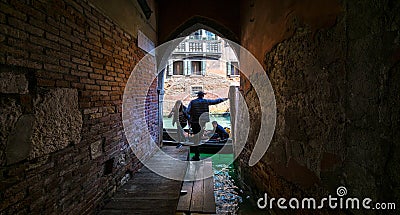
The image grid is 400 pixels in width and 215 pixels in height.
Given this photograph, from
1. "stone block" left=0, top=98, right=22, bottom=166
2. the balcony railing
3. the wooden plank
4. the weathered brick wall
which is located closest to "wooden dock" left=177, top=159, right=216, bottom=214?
the wooden plank

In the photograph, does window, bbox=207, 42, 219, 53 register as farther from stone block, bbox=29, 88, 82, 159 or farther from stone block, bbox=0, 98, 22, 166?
stone block, bbox=0, 98, 22, 166

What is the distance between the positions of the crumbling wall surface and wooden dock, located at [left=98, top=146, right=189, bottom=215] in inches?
47.4

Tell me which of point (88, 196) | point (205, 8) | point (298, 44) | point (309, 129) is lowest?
point (88, 196)

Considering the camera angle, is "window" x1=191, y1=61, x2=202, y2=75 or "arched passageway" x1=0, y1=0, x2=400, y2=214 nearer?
"arched passageway" x1=0, y1=0, x2=400, y2=214

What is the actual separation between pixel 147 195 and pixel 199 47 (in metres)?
14.6

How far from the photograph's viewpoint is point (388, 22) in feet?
3.34

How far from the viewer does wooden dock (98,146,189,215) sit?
7.19ft

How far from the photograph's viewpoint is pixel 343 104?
135 centimetres

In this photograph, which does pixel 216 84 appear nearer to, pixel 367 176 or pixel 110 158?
pixel 110 158

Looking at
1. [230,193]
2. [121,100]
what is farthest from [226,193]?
[121,100]

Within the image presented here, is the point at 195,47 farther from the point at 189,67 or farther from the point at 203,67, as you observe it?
the point at 203,67

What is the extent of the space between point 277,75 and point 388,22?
1421mm

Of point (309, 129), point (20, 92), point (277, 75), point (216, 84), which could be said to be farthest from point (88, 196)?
point (216, 84)

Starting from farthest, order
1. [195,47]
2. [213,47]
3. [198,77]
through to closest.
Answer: [198,77]
[213,47]
[195,47]
